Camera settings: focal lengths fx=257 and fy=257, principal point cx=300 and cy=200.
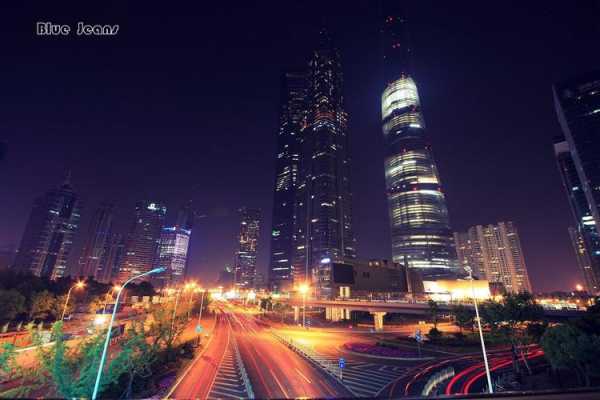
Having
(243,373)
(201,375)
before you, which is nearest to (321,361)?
(243,373)

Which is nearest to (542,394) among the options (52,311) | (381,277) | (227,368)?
(227,368)

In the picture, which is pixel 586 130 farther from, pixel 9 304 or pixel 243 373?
pixel 9 304

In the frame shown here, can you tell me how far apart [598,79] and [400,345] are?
18782 centimetres

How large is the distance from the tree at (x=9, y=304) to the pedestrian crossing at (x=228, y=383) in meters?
50.5

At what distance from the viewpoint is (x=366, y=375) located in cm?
3484

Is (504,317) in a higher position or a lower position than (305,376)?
higher

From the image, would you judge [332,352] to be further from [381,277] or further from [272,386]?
[381,277]

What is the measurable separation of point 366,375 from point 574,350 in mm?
23038

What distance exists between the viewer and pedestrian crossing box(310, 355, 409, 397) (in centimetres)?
2962

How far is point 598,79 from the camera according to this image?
13738 cm

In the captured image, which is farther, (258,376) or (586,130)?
(586,130)

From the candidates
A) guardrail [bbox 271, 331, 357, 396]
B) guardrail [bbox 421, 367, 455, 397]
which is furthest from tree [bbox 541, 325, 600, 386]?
guardrail [bbox 271, 331, 357, 396]

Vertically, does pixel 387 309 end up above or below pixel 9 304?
below

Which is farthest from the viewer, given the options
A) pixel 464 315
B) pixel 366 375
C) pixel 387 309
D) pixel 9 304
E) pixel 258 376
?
pixel 387 309
